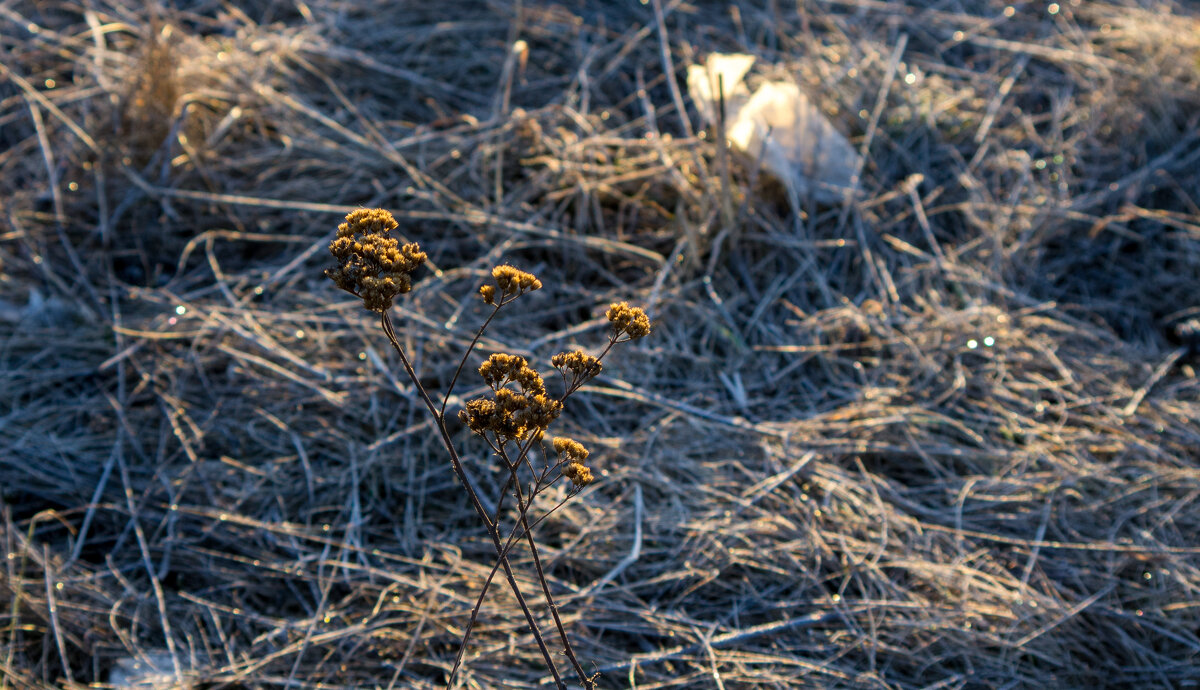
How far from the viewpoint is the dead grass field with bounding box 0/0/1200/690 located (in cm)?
203

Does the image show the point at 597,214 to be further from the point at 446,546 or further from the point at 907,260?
the point at 446,546

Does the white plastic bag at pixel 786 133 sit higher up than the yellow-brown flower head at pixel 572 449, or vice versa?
the yellow-brown flower head at pixel 572 449

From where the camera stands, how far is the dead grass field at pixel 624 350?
6.64ft

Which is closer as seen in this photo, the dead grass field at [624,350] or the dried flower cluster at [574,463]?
the dried flower cluster at [574,463]

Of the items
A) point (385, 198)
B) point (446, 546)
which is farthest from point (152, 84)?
point (446, 546)

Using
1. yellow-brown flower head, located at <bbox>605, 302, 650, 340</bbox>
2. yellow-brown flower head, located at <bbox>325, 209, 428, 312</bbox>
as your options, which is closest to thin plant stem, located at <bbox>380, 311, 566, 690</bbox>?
yellow-brown flower head, located at <bbox>325, 209, 428, 312</bbox>

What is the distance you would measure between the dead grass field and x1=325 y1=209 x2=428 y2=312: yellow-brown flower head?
110 centimetres

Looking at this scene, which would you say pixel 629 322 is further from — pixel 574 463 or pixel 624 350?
pixel 624 350

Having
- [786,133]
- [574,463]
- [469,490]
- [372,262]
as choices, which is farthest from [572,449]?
[786,133]

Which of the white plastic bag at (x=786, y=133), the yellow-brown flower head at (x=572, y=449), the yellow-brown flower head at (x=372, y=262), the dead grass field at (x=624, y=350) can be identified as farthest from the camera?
the white plastic bag at (x=786, y=133)

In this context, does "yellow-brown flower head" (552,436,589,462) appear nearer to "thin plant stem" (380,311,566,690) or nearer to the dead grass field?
"thin plant stem" (380,311,566,690)

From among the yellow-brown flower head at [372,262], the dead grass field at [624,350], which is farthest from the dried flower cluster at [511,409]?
the dead grass field at [624,350]

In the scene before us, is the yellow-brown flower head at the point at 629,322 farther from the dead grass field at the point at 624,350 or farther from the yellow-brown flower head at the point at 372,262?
the dead grass field at the point at 624,350

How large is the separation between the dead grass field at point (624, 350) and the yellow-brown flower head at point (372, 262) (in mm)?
1098
